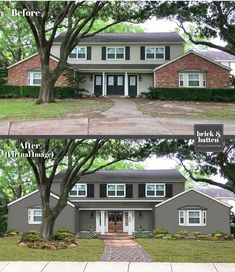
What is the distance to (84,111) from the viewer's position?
14.4ft

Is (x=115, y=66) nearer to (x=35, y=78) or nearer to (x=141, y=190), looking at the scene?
(x=35, y=78)

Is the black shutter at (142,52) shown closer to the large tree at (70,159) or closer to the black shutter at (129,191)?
the large tree at (70,159)

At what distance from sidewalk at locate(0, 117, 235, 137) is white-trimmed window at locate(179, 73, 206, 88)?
1.51 feet

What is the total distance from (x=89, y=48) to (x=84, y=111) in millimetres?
852

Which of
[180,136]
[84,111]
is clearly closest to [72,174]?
[84,111]

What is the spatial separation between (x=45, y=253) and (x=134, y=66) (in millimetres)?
3398

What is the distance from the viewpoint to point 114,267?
548 centimetres

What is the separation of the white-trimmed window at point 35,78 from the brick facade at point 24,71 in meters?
0.06

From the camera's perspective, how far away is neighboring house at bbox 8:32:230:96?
165 inches

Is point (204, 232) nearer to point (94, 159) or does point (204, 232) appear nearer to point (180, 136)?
point (180, 136)

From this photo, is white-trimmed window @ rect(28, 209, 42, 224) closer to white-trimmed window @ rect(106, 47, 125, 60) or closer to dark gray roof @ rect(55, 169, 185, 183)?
dark gray roof @ rect(55, 169, 185, 183)

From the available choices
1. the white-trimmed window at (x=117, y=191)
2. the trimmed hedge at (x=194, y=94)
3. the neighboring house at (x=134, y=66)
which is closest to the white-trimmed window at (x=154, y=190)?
the white-trimmed window at (x=117, y=191)

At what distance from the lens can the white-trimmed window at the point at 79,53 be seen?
4629 mm

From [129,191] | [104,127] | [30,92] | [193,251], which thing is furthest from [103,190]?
[193,251]
